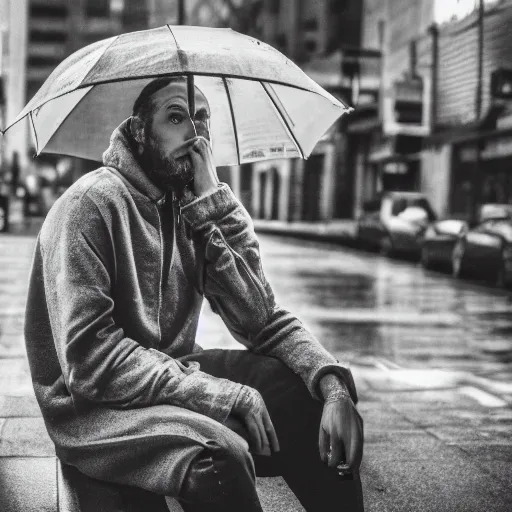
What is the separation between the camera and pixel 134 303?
2.40m

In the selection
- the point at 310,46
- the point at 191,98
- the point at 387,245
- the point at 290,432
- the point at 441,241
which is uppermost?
the point at 310,46

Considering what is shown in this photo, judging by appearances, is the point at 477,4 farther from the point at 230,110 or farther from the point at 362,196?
the point at 230,110

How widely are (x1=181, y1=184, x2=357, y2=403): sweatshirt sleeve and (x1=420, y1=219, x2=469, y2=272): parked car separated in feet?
45.8

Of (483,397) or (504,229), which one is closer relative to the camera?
(483,397)

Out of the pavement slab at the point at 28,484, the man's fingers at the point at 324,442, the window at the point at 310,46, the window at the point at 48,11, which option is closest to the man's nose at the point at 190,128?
the man's fingers at the point at 324,442

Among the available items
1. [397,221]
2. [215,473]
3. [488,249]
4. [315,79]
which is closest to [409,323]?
[488,249]

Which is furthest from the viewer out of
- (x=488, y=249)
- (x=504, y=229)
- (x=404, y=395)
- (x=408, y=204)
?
(x=408, y=204)

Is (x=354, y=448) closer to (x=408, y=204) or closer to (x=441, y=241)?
(x=441, y=241)

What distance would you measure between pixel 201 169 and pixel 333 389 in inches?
28.9

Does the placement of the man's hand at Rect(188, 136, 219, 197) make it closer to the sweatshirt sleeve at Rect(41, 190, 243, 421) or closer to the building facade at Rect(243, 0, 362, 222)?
the sweatshirt sleeve at Rect(41, 190, 243, 421)

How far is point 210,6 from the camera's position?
237 ft

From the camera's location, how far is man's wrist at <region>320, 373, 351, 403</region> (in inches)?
96.7

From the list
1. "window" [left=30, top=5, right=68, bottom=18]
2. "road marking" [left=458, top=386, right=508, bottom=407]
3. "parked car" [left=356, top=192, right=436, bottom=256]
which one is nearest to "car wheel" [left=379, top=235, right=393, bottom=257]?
"parked car" [left=356, top=192, right=436, bottom=256]

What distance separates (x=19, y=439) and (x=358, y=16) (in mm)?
43452
